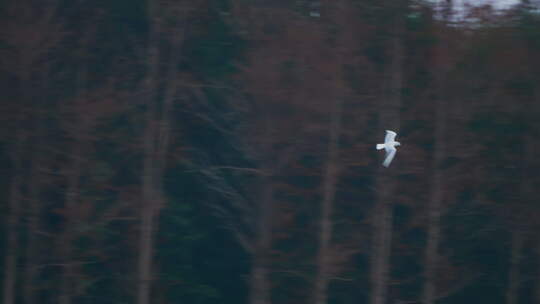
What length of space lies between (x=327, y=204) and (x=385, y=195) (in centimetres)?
89

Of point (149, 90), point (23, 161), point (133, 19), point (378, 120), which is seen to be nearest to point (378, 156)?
point (378, 120)

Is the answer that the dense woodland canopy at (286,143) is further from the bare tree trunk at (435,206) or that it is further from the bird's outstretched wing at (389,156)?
the bird's outstretched wing at (389,156)

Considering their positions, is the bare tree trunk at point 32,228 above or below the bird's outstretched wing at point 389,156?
below

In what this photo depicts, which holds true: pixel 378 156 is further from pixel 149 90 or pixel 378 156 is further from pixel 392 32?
pixel 149 90

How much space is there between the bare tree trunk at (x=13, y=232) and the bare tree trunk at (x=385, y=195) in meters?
5.34

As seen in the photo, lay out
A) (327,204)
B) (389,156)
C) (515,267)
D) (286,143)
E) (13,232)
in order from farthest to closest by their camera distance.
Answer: (515,267)
(327,204)
(286,143)
(13,232)
(389,156)

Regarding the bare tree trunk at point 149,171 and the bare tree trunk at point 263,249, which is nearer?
the bare tree trunk at point 263,249

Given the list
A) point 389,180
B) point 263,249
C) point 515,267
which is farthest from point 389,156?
point 515,267

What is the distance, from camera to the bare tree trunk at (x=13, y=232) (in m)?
10.8

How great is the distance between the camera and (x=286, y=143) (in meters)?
11.0

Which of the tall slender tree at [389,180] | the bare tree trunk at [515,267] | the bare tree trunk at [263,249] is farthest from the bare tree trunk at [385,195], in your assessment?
the bare tree trunk at [515,267]

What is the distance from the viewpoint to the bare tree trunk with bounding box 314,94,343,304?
11.0 m

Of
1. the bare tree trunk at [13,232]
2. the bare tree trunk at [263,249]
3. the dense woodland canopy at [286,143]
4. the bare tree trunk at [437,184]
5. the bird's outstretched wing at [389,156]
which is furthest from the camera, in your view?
the bare tree trunk at [437,184]

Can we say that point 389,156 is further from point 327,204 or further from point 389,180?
point 327,204
